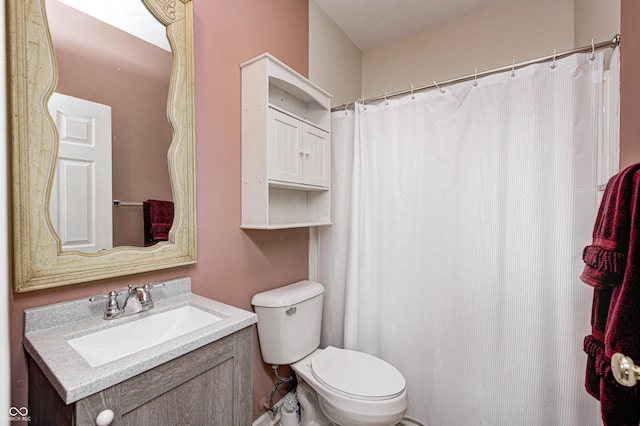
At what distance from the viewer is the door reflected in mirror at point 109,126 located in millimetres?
919

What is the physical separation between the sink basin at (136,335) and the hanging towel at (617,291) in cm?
106

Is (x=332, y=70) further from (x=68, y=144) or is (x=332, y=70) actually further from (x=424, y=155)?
(x=68, y=144)

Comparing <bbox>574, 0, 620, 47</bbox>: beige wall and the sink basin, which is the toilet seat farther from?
<bbox>574, 0, 620, 47</bbox>: beige wall

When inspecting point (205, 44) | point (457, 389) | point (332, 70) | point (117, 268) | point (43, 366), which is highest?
point (332, 70)

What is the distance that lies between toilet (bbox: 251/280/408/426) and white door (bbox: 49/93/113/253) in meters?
0.80

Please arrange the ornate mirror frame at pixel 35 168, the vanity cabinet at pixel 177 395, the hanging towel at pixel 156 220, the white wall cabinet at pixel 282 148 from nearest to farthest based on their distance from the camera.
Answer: the vanity cabinet at pixel 177 395, the ornate mirror frame at pixel 35 168, the hanging towel at pixel 156 220, the white wall cabinet at pixel 282 148

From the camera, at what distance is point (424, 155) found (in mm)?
1604

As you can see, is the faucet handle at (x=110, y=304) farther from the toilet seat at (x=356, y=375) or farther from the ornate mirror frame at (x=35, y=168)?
the toilet seat at (x=356, y=375)

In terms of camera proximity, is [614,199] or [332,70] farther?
[332,70]

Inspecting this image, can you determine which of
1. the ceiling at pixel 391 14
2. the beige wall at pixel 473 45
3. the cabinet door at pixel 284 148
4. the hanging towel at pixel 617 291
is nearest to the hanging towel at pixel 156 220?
the cabinet door at pixel 284 148

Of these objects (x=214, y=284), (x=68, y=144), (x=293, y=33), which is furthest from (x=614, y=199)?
(x=293, y=33)

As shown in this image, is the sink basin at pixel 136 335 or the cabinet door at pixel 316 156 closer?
the sink basin at pixel 136 335

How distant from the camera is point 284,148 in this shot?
4.94ft

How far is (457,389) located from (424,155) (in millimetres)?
1266
